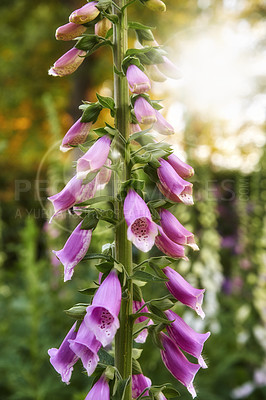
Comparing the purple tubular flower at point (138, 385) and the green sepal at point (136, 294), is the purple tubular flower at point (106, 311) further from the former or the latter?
the purple tubular flower at point (138, 385)

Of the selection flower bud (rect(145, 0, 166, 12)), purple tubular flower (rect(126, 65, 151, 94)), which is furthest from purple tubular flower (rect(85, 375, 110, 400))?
flower bud (rect(145, 0, 166, 12))

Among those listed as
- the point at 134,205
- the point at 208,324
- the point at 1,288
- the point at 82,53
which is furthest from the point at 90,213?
the point at 1,288

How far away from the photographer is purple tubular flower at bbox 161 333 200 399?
1.29 metres

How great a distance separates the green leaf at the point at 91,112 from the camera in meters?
1.35

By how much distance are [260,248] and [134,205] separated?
3.68 m

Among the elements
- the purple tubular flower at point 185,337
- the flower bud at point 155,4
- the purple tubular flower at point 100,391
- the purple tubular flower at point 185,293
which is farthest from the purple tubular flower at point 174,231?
the flower bud at point 155,4

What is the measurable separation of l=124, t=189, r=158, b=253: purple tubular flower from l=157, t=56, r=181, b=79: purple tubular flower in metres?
0.48

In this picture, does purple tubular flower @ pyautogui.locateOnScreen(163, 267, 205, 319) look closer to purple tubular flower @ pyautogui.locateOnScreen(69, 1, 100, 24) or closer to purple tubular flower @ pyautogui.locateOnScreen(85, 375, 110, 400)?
purple tubular flower @ pyautogui.locateOnScreen(85, 375, 110, 400)

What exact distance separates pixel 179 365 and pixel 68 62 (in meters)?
1.03

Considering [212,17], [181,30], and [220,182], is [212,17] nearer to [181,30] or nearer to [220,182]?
[181,30]

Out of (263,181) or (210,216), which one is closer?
(210,216)

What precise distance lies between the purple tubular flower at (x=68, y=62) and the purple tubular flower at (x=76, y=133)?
204mm

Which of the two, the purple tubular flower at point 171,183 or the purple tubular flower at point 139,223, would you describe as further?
the purple tubular flower at point 171,183

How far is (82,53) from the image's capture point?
1416 millimetres
